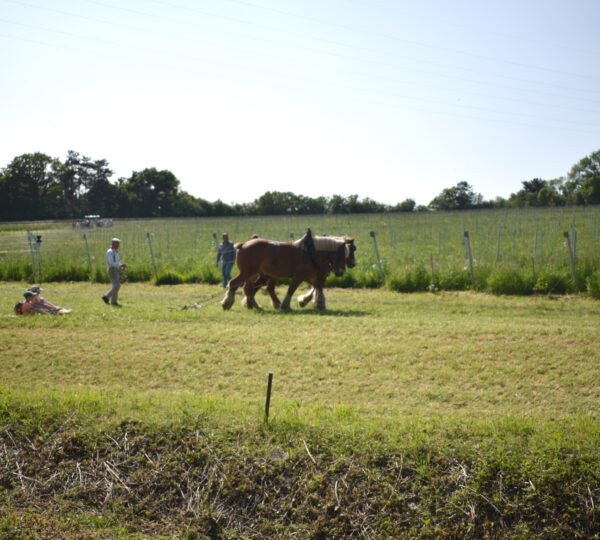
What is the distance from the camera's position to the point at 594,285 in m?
15.3

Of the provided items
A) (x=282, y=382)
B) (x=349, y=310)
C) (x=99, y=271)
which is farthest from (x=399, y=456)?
(x=99, y=271)

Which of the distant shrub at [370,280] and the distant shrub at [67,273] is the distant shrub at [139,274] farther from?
the distant shrub at [370,280]

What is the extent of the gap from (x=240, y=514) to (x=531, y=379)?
4.62 m

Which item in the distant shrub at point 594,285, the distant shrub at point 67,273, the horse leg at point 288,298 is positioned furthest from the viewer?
the distant shrub at point 67,273

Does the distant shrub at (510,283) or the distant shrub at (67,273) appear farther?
the distant shrub at (67,273)

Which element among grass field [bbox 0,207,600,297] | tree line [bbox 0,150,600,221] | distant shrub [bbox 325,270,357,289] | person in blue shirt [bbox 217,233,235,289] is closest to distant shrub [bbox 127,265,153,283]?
grass field [bbox 0,207,600,297]

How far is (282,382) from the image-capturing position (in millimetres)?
7504

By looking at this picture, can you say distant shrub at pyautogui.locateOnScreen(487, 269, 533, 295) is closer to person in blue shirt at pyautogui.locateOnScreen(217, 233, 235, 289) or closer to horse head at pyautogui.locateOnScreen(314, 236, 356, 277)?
horse head at pyautogui.locateOnScreen(314, 236, 356, 277)

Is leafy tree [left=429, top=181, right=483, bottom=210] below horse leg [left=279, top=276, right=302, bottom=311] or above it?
above

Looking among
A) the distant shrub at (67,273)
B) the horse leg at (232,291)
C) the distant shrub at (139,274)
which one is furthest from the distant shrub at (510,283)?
the distant shrub at (67,273)

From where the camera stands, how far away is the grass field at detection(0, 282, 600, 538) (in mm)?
4844

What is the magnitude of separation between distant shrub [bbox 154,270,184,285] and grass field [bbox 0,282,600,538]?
37.3 ft

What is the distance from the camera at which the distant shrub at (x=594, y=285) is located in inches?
596

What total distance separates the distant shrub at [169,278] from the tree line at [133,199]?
55.0 meters
